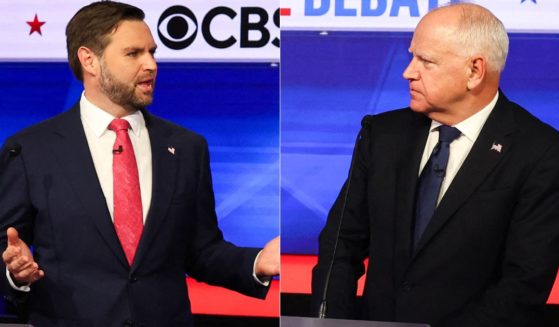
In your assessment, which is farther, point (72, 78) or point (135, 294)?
point (72, 78)

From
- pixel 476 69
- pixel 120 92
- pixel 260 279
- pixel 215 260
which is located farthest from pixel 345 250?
pixel 120 92

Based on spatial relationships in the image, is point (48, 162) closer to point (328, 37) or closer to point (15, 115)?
point (15, 115)

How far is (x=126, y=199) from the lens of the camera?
300cm

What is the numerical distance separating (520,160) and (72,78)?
1818 mm

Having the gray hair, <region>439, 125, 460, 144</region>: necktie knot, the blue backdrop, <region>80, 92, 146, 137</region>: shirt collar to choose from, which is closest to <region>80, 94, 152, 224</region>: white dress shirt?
<region>80, 92, 146, 137</region>: shirt collar

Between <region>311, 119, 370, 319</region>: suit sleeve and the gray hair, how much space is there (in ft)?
1.73

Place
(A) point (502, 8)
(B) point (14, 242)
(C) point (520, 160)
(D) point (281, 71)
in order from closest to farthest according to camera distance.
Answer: (B) point (14, 242) < (C) point (520, 160) < (A) point (502, 8) < (D) point (281, 71)

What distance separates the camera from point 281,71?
3764 millimetres

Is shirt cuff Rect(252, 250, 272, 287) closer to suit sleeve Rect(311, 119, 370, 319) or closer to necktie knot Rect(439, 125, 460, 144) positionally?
suit sleeve Rect(311, 119, 370, 319)

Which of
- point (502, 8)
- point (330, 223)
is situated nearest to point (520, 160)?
point (330, 223)

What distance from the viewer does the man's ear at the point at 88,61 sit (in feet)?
10.3

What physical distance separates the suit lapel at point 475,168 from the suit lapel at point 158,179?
0.88 m

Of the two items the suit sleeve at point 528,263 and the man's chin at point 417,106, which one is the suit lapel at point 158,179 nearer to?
the man's chin at point 417,106

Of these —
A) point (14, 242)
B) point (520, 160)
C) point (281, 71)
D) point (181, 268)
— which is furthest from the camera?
point (281, 71)
